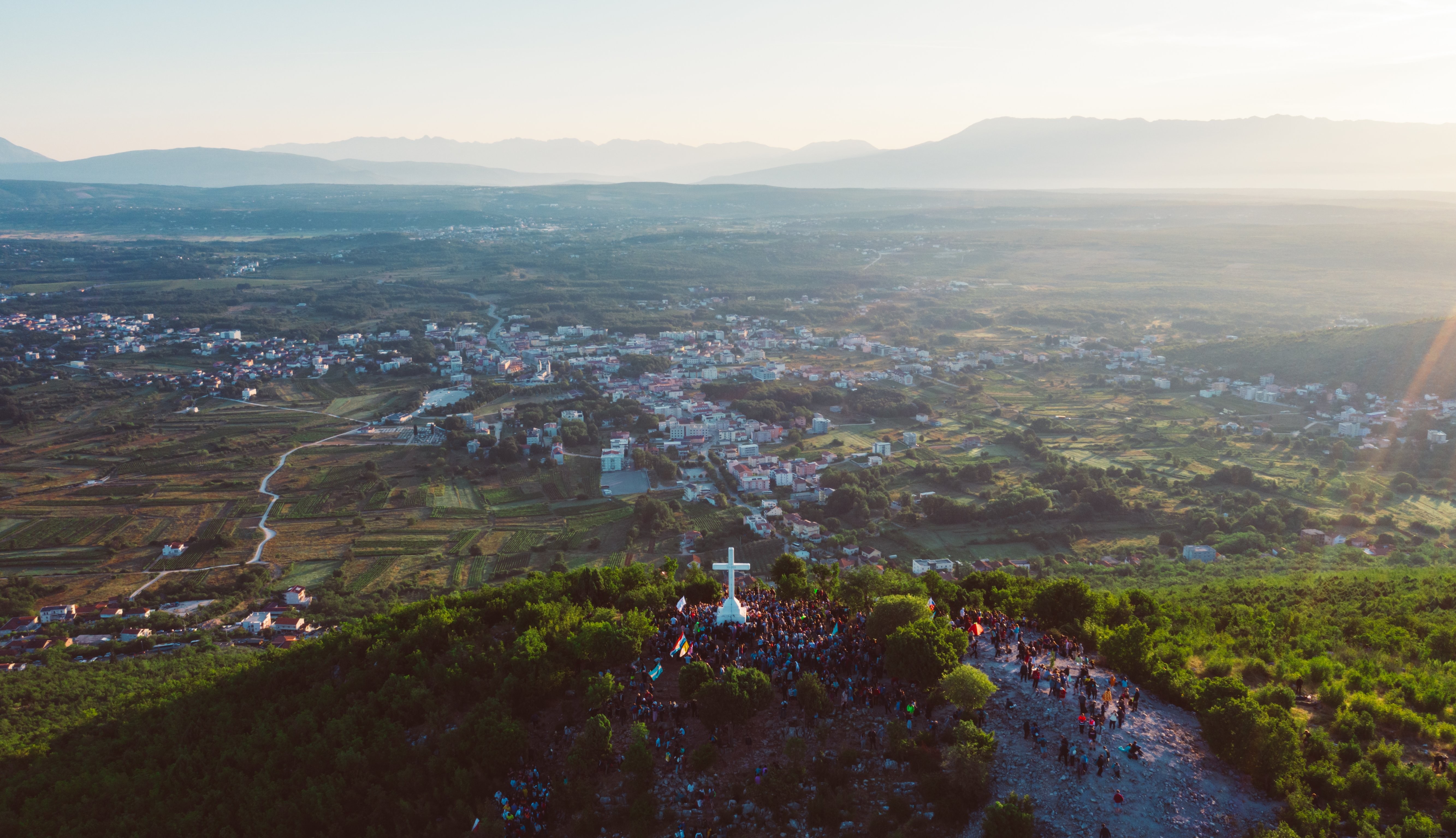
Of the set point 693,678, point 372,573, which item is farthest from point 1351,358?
point 372,573

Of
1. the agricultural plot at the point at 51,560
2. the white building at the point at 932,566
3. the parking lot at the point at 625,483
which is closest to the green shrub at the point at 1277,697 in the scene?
the white building at the point at 932,566

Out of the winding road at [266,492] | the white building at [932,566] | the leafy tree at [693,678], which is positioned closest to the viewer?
the leafy tree at [693,678]

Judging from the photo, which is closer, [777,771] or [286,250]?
[777,771]

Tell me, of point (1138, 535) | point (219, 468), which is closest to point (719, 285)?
point (219, 468)

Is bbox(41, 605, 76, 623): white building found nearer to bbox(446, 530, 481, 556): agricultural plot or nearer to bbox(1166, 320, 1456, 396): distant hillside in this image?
bbox(446, 530, 481, 556): agricultural plot

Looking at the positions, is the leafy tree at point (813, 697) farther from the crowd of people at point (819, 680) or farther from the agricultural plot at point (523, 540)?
the agricultural plot at point (523, 540)

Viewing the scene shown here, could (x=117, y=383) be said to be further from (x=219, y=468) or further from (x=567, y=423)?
(x=567, y=423)
